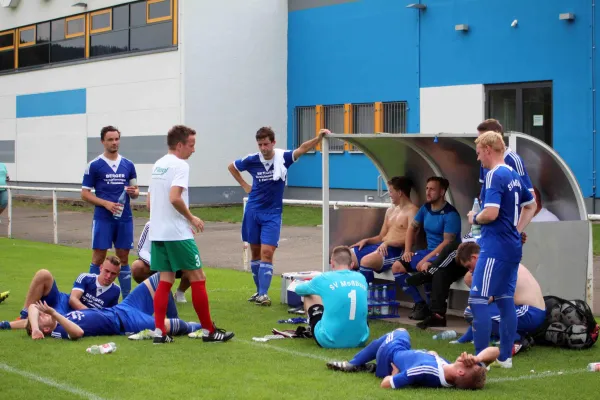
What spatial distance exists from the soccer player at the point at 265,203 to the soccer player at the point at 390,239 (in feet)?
3.46

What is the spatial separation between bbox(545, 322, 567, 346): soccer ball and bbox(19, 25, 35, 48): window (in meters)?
29.6

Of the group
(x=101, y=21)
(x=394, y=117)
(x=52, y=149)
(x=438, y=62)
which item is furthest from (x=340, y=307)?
(x=52, y=149)

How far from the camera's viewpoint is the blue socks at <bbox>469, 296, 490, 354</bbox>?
25.4 feet

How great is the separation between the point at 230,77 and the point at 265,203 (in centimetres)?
1813

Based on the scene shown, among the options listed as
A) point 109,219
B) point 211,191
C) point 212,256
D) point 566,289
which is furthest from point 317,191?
point 566,289

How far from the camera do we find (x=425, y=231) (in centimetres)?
1072

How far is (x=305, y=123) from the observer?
30.0m

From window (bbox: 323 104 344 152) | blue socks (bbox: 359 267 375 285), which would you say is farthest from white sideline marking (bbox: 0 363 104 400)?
window (bbox: 323 104 344 152)

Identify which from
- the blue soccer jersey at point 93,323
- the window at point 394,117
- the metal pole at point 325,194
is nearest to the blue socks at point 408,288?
the metal pole at point 325,194

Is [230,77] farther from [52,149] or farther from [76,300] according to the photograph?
[76,300]

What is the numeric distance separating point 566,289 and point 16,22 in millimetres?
30313

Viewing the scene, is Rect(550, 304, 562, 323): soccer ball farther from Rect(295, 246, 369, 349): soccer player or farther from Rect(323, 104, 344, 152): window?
Rect(323, 104, 344, 152): window

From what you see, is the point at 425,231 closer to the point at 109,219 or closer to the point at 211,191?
the point at 109,219

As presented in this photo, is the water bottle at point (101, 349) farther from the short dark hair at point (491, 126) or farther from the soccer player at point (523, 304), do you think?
the short dark hair at point (491, 126)
